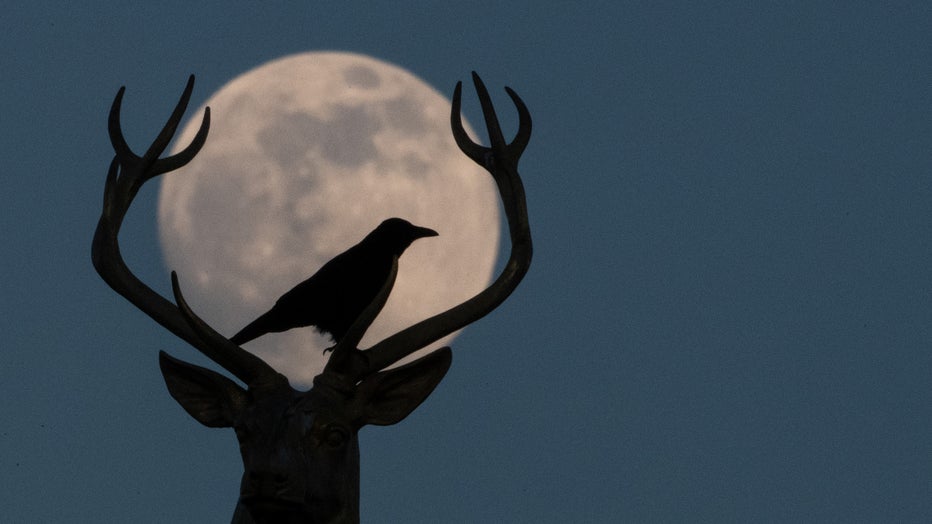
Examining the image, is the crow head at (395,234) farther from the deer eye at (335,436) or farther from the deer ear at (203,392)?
the deer eye at (335,436)

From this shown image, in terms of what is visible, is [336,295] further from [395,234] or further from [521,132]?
[521,132]

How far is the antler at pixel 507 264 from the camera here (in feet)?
44.9

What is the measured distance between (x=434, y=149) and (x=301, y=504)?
825 cm

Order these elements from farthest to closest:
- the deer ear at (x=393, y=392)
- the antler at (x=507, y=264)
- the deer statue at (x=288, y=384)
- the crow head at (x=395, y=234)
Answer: the crow head at (x=395, y=234), the antler at (x=507, y=264), the deer ear at (x=393, y=392), the deer statue at (x=288, y=384)

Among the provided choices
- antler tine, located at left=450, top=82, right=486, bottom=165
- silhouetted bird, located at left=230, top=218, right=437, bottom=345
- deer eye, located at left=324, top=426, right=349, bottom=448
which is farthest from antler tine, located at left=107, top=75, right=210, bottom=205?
deer eye, located at left=324, top=426, right=349, bottom=448

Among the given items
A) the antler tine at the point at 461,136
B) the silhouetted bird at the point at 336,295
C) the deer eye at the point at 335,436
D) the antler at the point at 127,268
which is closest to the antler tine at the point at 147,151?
the antler at the point at 127,268

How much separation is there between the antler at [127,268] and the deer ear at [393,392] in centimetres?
54

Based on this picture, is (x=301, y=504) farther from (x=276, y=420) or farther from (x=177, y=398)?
(x=177, y=398)

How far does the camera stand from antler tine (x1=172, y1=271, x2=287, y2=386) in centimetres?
1327

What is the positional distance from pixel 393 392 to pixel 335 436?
0.61 meters

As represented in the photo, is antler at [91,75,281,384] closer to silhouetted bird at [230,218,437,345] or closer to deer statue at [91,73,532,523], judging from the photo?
deer statue at [91,73,532,523]

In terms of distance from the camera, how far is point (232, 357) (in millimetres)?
13461

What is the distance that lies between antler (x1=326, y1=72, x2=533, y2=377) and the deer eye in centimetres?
44

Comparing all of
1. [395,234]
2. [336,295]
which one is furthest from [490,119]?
[336,295]
